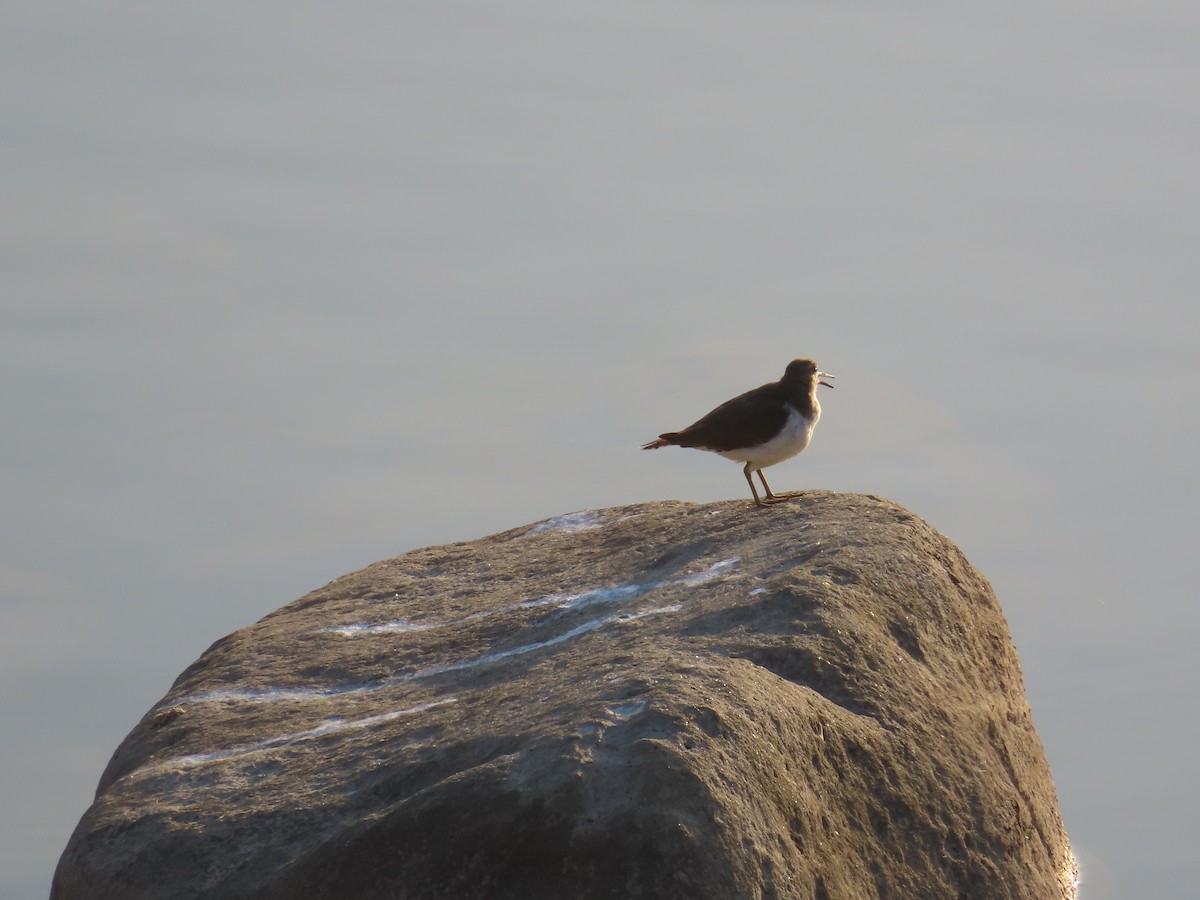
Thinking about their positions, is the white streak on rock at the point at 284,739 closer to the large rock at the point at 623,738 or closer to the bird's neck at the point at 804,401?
the large rock at the point at 623,738

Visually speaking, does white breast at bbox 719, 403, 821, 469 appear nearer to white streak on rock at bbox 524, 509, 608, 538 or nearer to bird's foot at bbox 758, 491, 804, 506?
bird's foot at bbox 758, 491, 804, 506

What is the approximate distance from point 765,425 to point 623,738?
478cm

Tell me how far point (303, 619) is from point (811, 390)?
13.7 ft

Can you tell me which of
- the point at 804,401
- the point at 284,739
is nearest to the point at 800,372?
the point at 804,401

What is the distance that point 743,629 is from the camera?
8.78m

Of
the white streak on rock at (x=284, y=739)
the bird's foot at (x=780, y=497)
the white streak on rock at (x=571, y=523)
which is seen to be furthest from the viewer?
the white streak on rock at (x=571, y=523)

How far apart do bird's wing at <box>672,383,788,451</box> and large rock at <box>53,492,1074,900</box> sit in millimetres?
557

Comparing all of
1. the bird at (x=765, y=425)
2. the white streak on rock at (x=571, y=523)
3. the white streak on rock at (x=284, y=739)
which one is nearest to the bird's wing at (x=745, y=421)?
the bird at (x=765, y=425)

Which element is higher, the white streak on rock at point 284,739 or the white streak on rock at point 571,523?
the white streak on rock at point 571,523

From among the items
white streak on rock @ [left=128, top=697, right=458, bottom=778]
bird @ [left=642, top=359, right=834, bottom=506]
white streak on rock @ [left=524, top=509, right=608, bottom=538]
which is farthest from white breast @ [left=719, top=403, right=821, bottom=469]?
white streak on rock @ [left=128, top=697, right=458, bottom=778]

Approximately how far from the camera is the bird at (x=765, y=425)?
38.8ft

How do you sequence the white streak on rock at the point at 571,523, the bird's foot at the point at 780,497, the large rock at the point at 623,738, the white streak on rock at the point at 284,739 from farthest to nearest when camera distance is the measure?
the white streak on rock at the point at 571,523
the bird's foot at the point at 780,497
the white streak on rock at the point at 284,739
the large rock at the point at 623,738

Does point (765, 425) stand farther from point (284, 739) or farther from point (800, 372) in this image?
point (284, 739)

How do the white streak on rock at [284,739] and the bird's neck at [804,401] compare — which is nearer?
the white streak on rock at [284,739]
